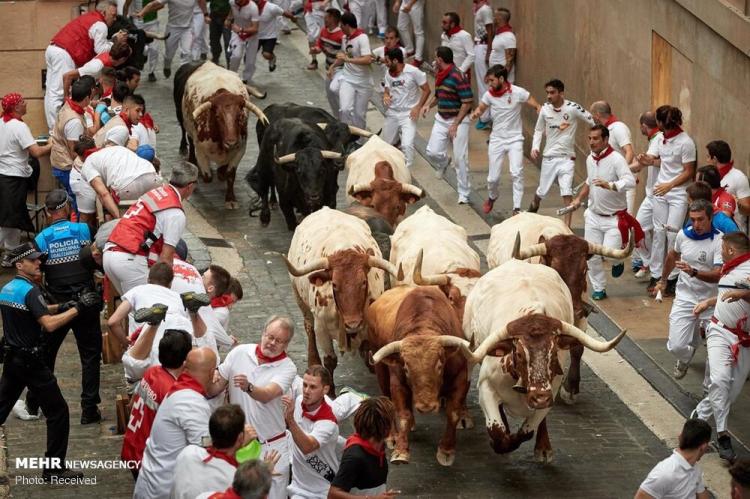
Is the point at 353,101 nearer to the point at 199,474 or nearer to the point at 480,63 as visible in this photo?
the point at 480,63

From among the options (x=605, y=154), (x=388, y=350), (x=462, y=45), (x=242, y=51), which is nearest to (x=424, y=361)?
(x=388, y=350)

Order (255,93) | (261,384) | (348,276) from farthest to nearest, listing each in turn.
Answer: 1. (255,93)
2. (348,276)
3. (261,384)

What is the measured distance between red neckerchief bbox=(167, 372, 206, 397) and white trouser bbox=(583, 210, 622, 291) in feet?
25.7

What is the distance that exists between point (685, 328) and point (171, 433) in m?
6.30

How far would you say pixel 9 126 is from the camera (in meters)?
17.1

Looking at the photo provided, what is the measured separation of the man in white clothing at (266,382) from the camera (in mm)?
10648

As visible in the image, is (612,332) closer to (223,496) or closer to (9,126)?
(9,126)

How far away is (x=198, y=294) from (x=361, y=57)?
11.1 m

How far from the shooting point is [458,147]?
2053 centimetres

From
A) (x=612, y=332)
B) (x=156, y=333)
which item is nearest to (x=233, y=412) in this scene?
(x=156, y=333)

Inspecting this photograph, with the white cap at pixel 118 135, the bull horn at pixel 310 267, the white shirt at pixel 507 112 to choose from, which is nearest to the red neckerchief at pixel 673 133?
the white shirt at pixel 507 112

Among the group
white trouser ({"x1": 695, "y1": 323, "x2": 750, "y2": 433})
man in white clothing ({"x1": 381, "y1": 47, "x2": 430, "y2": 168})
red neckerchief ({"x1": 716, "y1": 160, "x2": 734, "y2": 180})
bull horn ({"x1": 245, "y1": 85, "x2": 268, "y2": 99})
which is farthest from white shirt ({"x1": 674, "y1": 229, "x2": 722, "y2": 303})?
bull horn ({"x1": 245, "y1": 85, "x2": 268, "y2": 99})

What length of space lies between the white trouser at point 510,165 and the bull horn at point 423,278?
18.3 ft

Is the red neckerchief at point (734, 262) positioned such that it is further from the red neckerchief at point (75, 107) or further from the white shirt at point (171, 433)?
the red neckerchief at point (75, 107)
